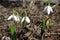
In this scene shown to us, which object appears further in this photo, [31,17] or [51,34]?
[31,17]

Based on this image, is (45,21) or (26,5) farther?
(26,5)

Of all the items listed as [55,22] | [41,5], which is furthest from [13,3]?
[55,22]

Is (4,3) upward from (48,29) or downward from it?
upward

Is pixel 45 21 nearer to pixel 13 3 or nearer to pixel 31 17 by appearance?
pixel 31 17

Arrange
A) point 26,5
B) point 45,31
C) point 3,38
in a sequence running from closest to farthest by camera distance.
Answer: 1. point 3,38
2. point 45,31
3. point 26,5

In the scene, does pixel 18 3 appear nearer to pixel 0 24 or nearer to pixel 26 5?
pixel 26 5

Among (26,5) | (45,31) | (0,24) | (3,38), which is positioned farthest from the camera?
(26,5)

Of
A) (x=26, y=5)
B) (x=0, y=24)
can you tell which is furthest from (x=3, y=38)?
(x=26, y=5)

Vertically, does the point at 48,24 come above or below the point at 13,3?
below

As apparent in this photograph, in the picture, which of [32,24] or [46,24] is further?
[32,24]
